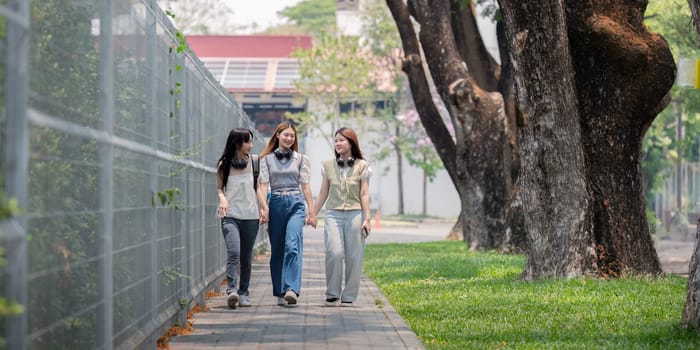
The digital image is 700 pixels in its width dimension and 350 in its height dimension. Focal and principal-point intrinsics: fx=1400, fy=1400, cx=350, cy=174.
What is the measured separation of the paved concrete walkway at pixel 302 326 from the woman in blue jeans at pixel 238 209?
1.07 feet

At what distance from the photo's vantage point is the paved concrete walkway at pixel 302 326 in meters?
10.1

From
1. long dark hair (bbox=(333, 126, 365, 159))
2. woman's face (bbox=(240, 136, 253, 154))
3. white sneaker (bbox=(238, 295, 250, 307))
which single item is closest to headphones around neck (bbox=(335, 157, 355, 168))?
long dark hair (bbox=(333, 126, 365, 159))

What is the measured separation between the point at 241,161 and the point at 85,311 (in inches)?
273

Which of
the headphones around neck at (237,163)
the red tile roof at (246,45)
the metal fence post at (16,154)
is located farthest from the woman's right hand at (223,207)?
the red tile roof at (246,45)

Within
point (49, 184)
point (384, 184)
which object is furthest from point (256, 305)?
point (384, 184)

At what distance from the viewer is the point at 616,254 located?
16.1 meters

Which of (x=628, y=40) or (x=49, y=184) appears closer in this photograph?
(x=49, y=184)

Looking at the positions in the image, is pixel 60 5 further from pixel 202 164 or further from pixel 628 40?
pixel 628 40

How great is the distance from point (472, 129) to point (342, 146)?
1086 cm

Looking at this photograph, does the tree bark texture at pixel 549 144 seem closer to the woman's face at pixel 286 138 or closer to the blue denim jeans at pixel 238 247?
the woman's face at pixel 286 138

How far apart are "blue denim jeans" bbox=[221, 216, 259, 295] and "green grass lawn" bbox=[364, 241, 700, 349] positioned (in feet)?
5.02

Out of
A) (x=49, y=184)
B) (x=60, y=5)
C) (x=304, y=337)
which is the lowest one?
(x=304, y=337)

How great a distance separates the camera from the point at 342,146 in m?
13.8

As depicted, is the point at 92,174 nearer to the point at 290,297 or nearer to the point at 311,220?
the point at 290,297
